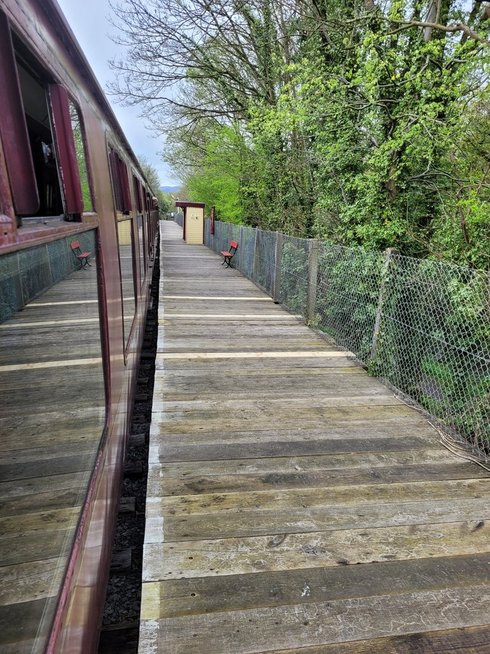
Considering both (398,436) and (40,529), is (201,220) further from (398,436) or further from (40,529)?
(40,529)

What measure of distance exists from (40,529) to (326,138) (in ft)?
27.4

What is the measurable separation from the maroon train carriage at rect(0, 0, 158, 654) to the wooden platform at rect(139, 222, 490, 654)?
47 centimetres

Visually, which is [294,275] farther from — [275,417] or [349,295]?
[275,417]

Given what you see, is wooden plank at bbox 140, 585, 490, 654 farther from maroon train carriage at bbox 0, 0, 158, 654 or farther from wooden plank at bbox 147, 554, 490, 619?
maroon train carriage at bbox 0, 0, 158, 654

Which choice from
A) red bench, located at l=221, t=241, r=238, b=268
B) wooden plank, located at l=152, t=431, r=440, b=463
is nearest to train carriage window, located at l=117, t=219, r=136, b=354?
wooden plank, located at l=152, t=431, r=440, b=463

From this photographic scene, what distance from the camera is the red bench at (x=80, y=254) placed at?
1.42 meters

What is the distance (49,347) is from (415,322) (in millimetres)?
4582

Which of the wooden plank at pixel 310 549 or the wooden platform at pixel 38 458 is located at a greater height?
the wooden platform at pixel 38 458

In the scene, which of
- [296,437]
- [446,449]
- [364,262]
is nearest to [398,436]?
[446,449]

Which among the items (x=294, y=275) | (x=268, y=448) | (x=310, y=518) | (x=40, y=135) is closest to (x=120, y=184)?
(x=40, y=135)

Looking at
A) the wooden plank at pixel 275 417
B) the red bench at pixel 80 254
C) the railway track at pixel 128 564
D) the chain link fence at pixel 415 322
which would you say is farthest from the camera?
the chain link fence at pixel 415 322

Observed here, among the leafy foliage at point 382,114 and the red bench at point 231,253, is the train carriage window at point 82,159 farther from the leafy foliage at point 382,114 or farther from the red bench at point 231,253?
the red bench at point 231,253

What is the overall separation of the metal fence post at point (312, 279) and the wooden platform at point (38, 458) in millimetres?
5040

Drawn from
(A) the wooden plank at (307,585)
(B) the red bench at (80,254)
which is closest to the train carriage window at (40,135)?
Answer: (B) the red bench at (80,254)
